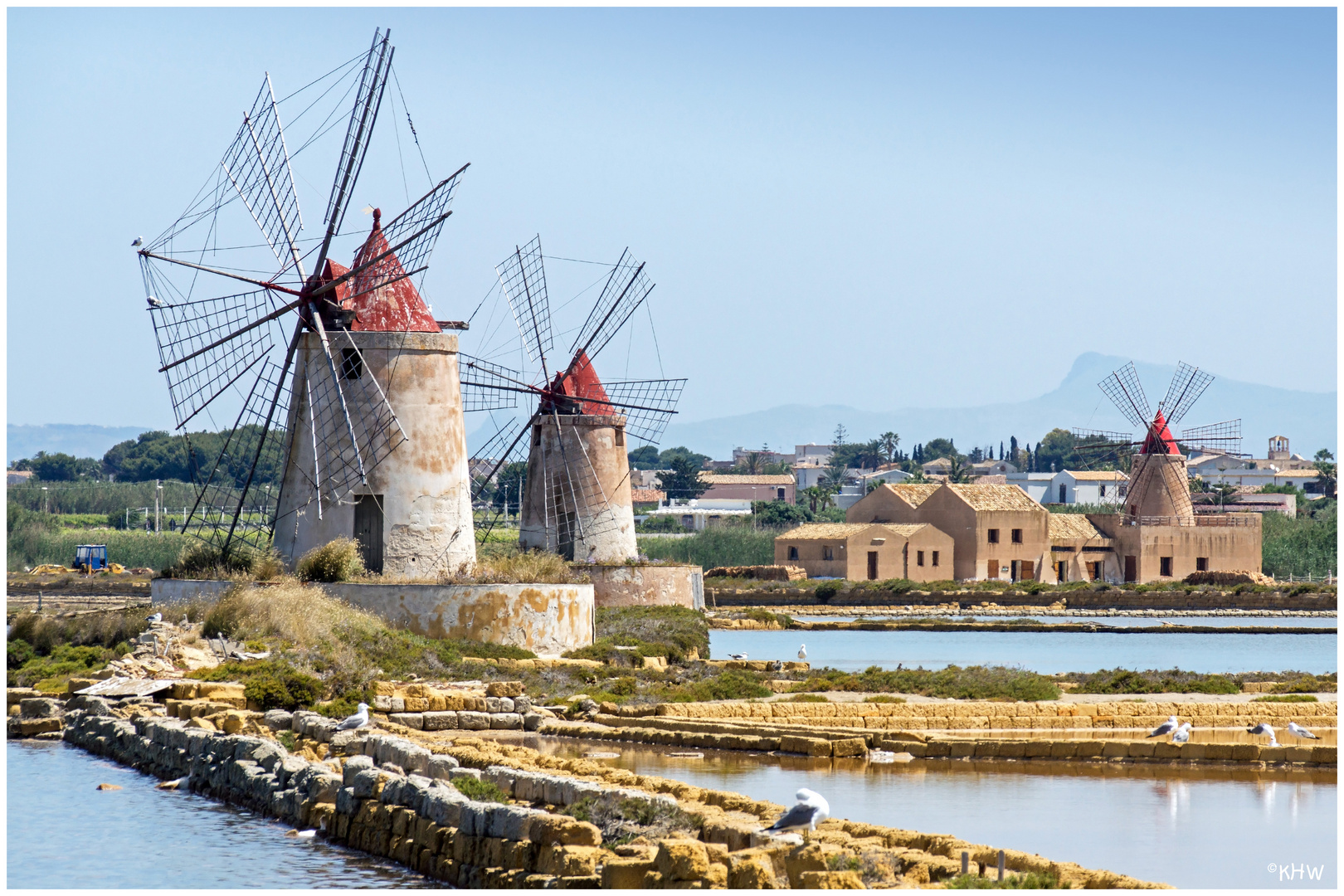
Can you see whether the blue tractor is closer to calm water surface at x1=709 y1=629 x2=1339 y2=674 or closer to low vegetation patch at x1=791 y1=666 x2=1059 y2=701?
calm water surface at x1=709 y1=629 x2=1339 y2=674

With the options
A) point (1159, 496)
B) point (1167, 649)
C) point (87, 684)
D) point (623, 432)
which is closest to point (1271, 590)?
point (1159, 496)

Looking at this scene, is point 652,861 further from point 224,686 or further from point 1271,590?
point 1271,590

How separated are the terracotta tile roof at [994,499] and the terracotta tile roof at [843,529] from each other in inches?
54.6

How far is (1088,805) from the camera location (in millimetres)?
9922

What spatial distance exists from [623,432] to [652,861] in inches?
843

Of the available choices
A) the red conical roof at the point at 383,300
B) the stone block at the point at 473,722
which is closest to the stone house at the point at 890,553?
the red conical roof at the point at 383,300

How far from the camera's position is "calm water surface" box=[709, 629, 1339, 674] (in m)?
24.7

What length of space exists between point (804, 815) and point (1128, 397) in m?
43.2

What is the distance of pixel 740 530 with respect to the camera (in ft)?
188

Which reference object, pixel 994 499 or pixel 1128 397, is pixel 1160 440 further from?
pixel 994 499

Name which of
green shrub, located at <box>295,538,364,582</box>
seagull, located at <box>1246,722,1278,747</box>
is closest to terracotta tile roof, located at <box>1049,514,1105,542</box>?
green shrub, located at <box>295,538,364,582</box>

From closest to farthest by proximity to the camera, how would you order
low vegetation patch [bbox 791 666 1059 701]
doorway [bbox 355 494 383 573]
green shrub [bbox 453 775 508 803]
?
green shrub [bbox 453 775 508 803] → low vegetation patch [bbox 791 666 1059 701] → doorway [bbox 355 494 383 573]

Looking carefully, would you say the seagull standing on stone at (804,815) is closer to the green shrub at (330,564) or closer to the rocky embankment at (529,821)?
the rocky embankment at (529,821)

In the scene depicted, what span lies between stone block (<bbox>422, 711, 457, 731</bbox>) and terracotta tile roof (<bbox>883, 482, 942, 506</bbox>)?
3417cm
